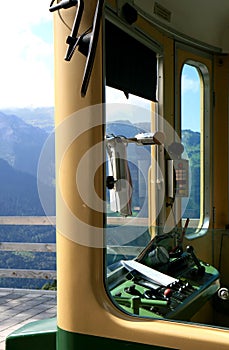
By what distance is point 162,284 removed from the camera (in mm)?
2043

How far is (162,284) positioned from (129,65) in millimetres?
1117

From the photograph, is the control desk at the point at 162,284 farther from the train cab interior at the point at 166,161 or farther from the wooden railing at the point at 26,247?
the wooden railing at the point at 26,247

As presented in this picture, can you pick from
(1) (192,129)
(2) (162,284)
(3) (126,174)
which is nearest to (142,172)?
(3) (126,174)

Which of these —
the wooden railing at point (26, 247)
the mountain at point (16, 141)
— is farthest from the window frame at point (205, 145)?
the wooden railing at point (26, 247)

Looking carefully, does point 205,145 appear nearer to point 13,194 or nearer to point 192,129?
point 192,129

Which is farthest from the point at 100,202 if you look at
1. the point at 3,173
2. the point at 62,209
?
the point at 3,173

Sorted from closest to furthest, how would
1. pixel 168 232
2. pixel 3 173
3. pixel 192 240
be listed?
pixel 168 232 → pixel 192 240 → pixel 3 173

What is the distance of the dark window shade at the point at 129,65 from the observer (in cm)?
223

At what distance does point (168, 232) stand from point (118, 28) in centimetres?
123

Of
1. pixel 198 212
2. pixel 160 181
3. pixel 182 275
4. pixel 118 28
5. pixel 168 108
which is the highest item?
pixel 118 28

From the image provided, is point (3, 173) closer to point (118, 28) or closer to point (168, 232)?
point (168, 232)

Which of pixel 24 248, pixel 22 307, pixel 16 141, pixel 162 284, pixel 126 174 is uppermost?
pixel 16 141

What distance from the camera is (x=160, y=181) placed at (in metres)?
2.85

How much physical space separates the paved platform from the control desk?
2.27 meters
